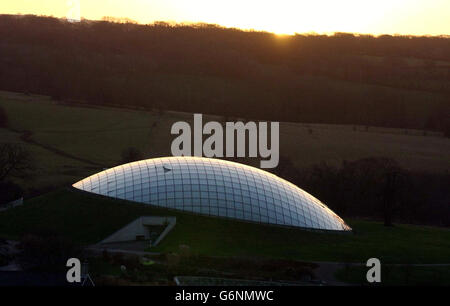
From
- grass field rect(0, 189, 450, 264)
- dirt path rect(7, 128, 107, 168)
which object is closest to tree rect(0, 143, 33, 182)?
dirt path rect(7, 128, 107, 168)

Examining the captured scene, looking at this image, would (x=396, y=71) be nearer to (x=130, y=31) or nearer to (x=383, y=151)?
(x=383, y=151)

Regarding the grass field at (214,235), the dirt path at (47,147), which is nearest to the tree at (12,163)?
the dirt path at (47,147)

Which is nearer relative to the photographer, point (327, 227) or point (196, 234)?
point (196, 234)
